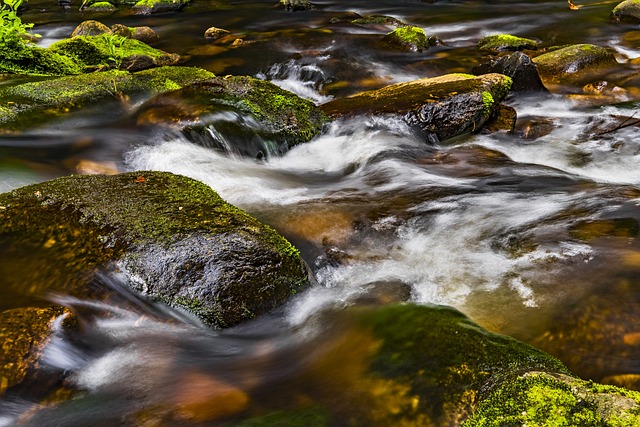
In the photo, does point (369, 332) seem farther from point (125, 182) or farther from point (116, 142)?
point (116, 142)

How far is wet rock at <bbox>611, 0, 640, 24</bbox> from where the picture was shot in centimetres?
1449

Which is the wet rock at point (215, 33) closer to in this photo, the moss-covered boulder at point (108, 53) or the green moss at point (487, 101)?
the moss-covered boulder at point (108, 53)

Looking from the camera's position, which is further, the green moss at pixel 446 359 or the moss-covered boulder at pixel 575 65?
the moss-covered boulder at pixel 575 65

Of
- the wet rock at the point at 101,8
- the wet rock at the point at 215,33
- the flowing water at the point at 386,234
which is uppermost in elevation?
the wet rock at the point at 101,8

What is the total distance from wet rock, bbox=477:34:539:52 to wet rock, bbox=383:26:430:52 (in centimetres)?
141

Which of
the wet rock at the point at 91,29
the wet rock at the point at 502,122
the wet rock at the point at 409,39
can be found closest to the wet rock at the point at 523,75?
the wet rock at the point at 502,122

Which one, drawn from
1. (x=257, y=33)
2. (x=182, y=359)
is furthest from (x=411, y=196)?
(x=257, y=33)

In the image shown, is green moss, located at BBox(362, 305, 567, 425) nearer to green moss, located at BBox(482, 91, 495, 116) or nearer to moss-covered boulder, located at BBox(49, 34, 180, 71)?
green moss, located at BBox(482, 91, 495, 116)

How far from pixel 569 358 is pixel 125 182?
3770 millimetres

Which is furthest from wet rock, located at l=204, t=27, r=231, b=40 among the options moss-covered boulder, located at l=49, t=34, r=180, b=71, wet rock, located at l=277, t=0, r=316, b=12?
wet rock, located at l=277, t=0, r=316, b=12

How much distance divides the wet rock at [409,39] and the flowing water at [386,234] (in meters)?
2.00

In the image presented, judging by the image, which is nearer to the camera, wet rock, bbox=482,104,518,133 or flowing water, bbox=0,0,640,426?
flowing water, bbox=0,0,640,426

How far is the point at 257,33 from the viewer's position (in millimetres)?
14977

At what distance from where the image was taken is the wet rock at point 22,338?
2793mm
